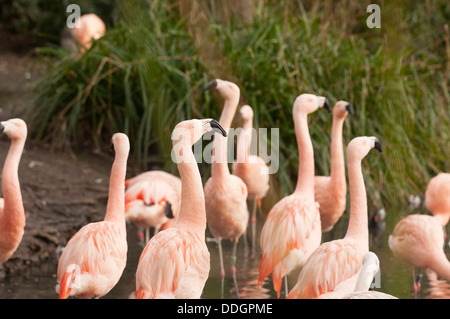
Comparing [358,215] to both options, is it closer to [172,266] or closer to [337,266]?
[337,266]

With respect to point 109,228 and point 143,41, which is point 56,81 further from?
point 109,228

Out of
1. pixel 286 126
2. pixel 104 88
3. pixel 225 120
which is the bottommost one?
pixel 225 120

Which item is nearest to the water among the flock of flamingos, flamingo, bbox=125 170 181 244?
the flock of flamingos

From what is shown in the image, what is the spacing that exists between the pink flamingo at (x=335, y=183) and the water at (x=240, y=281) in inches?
21.1

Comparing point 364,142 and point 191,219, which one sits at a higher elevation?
point 364,142

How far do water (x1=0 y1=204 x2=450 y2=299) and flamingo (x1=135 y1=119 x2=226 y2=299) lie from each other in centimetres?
148

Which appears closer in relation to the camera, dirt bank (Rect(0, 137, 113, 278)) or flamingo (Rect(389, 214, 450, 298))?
flamingo (Rect(389, 214, 450, 298))

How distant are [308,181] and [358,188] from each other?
63cm

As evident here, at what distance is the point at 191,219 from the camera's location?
311 centimetres

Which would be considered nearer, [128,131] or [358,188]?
[358,188]

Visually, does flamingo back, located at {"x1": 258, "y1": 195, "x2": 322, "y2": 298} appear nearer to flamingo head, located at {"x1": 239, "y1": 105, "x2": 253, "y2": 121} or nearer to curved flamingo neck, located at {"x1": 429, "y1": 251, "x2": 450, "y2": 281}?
curved flamingo neck, located at {"x1": 429, "y1": 251, "x2": 450, "y2": 281}

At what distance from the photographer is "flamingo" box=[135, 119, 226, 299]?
9.81ft
